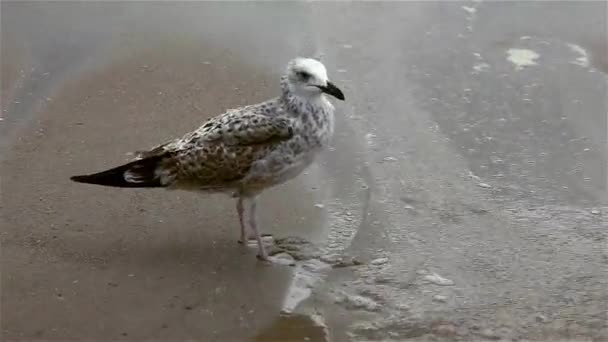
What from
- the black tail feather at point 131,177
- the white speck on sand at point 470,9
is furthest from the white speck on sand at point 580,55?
the black tail feather at point 131,177

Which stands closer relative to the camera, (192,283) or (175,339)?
(175,339)

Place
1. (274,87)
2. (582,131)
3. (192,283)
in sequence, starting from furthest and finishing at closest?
(274,87) < (582,131) < (192,283)

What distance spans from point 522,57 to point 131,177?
161 inches

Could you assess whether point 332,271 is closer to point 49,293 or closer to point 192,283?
point 192,283

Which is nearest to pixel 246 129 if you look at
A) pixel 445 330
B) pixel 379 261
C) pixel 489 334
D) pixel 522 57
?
pixel 379 261

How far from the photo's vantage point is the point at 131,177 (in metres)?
5.02

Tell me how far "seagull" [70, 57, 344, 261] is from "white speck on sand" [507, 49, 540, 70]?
3.22m

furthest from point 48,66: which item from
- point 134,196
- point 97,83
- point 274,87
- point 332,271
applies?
point 332,271

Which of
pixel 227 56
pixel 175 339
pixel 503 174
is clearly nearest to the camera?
pixel 175 339

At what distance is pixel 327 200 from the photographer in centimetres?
561

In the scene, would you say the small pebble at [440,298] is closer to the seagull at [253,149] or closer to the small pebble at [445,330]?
the small pebble at [445,330]

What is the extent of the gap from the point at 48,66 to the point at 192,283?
336 centimetres

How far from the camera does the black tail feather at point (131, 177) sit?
5.02 meters

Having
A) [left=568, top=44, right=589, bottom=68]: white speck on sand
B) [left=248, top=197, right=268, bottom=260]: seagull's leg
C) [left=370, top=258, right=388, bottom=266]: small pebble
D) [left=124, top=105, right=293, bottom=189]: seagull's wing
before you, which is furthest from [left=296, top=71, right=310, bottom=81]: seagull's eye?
[left=568, top=44, right=589, bottom=68]: white speck on sand
